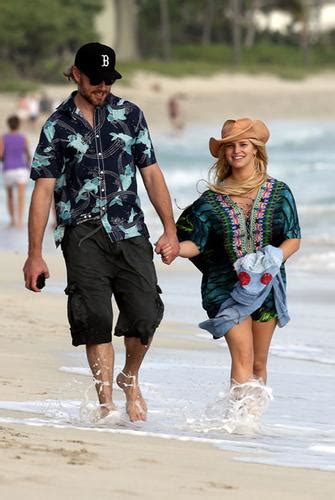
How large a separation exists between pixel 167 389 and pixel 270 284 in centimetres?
139

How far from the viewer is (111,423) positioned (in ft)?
21.1

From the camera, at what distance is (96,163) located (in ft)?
20.7

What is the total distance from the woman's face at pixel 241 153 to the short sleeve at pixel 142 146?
0.33 metres

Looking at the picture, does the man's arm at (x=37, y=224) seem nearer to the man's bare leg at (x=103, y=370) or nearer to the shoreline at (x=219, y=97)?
the man's bare leg at (x=103, y=370)

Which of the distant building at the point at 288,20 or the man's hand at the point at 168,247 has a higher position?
the man's hand at the point at 168,247

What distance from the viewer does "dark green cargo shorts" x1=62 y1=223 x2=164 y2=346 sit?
6.36 meters

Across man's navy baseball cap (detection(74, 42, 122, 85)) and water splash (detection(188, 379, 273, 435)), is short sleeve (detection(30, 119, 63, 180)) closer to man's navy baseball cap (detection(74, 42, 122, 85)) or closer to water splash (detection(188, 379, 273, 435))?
man's navy baseball cap (detection(74, 42, 122, 85))

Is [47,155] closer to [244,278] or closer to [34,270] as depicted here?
[34,270]

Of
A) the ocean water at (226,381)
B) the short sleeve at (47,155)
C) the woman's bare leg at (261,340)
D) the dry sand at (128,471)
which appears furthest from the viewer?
the woman's bare leg at (261,340)

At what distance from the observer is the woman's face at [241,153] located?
6.44 metres

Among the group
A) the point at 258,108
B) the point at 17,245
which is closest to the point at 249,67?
the point at 258,108

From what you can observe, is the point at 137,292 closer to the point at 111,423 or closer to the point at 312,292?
the point at 111,423

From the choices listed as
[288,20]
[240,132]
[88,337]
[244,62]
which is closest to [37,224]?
[88,337]

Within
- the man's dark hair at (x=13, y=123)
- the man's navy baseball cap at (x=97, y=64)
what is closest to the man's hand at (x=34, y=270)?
the man's navy baseball cap at (x=97, y=64)
